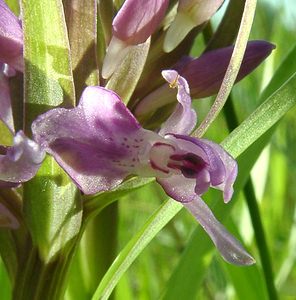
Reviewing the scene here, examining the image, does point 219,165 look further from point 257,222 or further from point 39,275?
point 257,222

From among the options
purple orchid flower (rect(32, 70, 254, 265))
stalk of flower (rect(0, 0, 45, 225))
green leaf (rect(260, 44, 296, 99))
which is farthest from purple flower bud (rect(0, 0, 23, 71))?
green leaf (rect(260, 44, 296, 99))

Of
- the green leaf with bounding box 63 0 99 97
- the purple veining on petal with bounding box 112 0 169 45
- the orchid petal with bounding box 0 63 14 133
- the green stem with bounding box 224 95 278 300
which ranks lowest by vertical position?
the green stem with bounding box 224 95 278 300

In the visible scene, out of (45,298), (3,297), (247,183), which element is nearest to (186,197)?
(45,298)

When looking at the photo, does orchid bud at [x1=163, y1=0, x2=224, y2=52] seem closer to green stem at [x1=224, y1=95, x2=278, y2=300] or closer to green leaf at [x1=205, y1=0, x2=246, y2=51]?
green leaf at [x1=205, y1=0, x2=246, y2=51]

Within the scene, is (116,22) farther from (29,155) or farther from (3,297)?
(3,297)

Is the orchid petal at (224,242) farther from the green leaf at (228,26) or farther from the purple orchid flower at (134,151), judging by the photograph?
the green leaf at (228,26)

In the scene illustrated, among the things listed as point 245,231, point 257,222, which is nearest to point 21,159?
point 257,222
